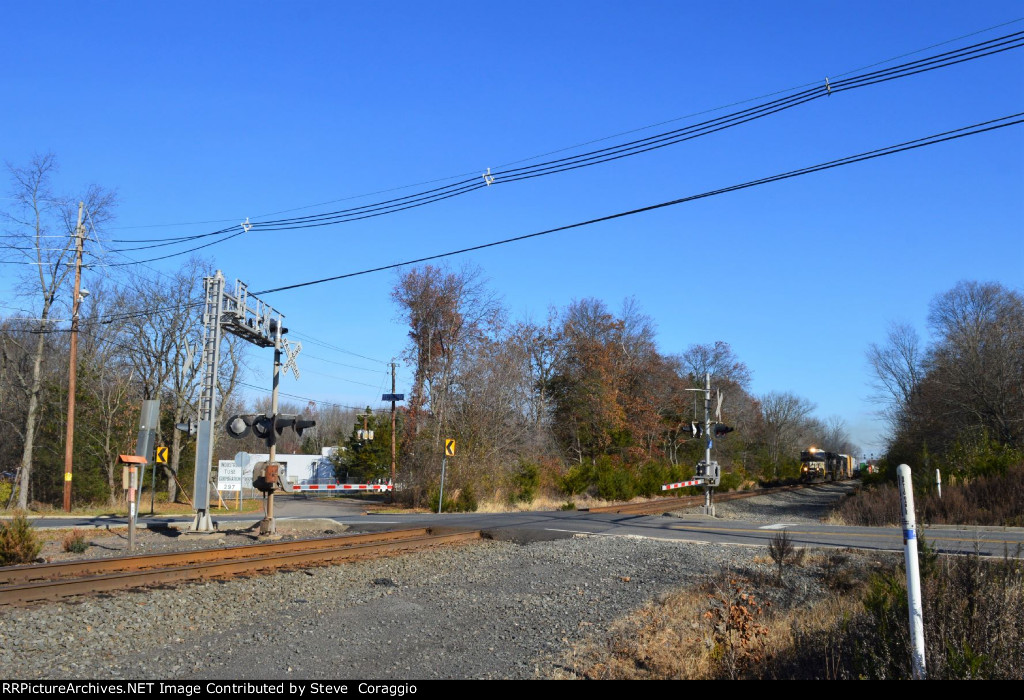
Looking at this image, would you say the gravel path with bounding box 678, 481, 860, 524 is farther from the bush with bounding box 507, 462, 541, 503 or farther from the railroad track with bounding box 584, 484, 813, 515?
the bush with bounding box 507, 462, 541, 503

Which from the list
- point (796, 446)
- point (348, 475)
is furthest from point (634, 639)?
point (796, 446)

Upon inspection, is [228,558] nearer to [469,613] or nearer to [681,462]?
[469,613]

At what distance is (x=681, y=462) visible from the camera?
5688 cm

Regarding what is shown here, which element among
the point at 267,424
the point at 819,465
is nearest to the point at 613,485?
the point at 267,424

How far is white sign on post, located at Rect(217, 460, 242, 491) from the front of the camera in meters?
29.5

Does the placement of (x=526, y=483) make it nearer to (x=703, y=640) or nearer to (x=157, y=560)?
(x=157, y=560)

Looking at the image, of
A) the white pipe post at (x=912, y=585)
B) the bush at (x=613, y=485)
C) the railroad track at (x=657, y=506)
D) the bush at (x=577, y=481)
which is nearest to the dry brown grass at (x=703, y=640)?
the white pipe post at (x=912, y=585)

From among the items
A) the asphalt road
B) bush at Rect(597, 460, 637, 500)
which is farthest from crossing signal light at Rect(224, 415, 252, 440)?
bush at Rect(597, 460, 637, 500)

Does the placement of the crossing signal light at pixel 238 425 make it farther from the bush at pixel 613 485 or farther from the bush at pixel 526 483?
the bush at pixel 613 485

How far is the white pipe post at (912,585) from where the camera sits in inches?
201

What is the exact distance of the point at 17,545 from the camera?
12648 millimetres

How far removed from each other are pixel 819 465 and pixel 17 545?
67.1 metres
